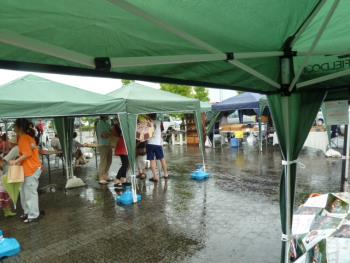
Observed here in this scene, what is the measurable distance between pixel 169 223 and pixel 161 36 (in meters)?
4.08

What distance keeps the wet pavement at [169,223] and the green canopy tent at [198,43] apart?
209 centimetres

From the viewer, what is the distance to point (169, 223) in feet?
17.2

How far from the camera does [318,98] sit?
2.89 metres

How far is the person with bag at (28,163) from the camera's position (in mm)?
5172

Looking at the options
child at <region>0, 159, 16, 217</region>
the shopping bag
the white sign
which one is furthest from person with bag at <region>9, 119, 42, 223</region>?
the white sign

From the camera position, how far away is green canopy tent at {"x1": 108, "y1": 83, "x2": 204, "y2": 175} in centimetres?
662

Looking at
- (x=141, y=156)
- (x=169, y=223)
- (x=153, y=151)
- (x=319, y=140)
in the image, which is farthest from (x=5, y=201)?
(x=319, y=140)

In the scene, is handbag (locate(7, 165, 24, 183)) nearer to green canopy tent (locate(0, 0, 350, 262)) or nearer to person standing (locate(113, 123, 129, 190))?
person standing (locate(113, 123, 129, 190))

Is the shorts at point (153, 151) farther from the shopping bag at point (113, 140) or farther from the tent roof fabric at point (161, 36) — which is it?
the tent roof fabric at point (161, 36)

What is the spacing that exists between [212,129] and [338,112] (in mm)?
13767

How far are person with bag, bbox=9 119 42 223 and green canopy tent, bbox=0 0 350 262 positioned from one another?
3898 millimetres

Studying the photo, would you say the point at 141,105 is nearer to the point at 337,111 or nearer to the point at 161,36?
the point at 337,111

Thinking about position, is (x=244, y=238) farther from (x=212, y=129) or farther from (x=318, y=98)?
(x=212, y=129)

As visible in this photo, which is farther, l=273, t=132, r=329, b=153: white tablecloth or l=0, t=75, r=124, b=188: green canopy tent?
l=273, t=132, r=329, b=153: white tablecloth
